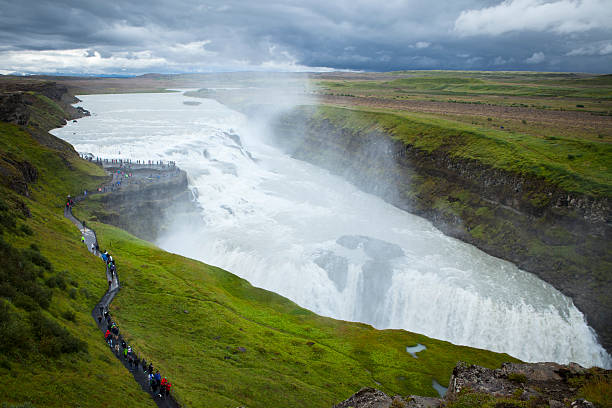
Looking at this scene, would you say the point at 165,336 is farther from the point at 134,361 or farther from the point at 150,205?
the point at 150,205

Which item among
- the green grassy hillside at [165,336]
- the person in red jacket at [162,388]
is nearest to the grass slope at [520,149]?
the green grassy hillside at [165,336]

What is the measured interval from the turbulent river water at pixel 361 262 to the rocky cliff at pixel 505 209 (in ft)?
7.31

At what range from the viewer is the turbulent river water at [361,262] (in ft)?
137

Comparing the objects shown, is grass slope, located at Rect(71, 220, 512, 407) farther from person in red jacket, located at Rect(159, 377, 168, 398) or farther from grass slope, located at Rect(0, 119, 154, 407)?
grass slope, located at Rect(0, 119, 154, 407)

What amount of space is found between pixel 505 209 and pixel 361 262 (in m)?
27.5

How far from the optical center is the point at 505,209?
5981 centimetres

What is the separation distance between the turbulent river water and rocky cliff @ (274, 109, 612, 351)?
7.31 ft

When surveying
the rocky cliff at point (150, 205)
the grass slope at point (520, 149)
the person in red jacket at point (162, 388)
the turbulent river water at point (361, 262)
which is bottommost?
the turbulent river water at point (361, 262)

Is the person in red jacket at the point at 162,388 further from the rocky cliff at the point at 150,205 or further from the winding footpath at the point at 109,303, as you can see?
the rocky cliff at the point at 150,205

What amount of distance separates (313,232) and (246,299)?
68.4 ft

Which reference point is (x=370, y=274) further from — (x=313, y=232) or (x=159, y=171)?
(x=159, y=171)

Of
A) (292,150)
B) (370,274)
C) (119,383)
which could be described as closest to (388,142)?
(292,150)

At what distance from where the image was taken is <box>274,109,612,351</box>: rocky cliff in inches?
1818

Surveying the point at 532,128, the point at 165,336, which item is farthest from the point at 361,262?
Result: the point at 532,128
